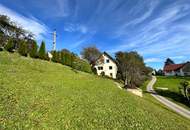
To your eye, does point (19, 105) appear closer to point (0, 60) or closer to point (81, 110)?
point (81, 110)

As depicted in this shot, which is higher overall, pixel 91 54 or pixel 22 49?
pixel 91 54

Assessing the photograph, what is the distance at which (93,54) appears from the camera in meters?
65.8

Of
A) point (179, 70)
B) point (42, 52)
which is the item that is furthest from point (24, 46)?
point (179, 70)

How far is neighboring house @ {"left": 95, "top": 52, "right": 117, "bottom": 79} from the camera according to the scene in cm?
5734

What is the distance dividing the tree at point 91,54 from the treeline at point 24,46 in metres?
24.3

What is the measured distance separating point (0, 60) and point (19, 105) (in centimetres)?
1484

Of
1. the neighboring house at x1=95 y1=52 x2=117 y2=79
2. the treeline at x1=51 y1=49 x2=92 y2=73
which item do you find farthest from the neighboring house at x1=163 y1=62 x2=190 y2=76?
the treeline at x1=51 y1=49 x2=92 y2=73

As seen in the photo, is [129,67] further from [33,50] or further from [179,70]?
[179,70]

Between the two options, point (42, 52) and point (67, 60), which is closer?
point (42, 52)

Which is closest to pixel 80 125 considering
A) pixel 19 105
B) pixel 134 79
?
pixel 19 105

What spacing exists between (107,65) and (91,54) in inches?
388

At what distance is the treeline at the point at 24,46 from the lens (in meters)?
28.8

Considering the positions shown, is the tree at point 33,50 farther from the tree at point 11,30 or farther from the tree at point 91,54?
the tree at point 91,54

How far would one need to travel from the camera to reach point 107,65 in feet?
192
